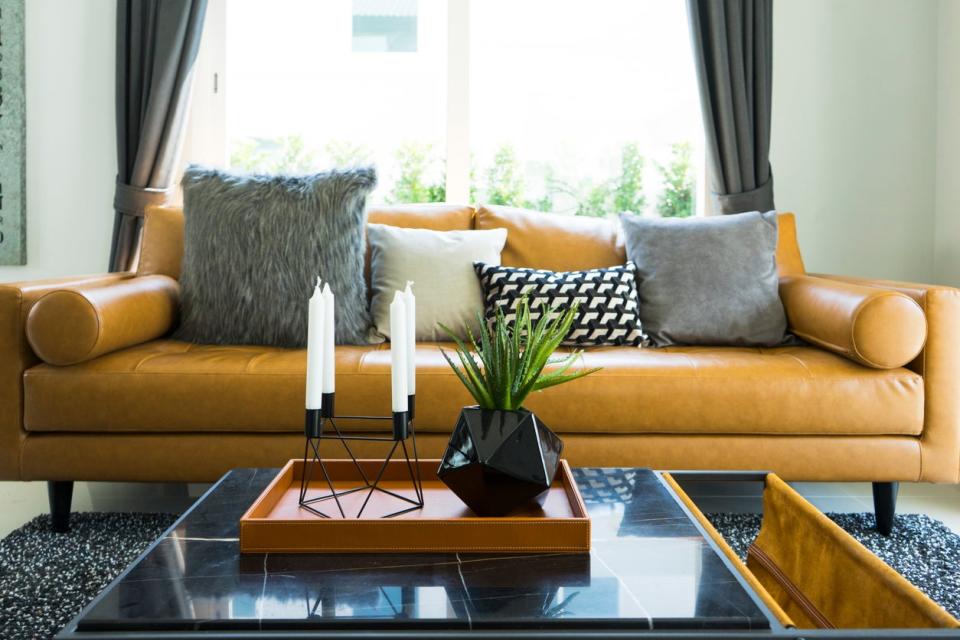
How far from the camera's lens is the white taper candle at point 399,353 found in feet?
4.16

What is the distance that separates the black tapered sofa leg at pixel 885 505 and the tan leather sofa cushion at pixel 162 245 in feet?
8.01

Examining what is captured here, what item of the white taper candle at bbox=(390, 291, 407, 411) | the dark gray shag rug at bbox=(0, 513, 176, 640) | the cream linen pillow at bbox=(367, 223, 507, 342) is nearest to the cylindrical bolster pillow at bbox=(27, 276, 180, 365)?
the dark gray shag rug at bbox=(0, 513, 176, 640)

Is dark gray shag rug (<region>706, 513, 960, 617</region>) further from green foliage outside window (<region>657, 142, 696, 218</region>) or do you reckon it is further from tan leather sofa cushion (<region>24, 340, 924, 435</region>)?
green foliage outside window (<region>657, 142, 696, 218</region>)

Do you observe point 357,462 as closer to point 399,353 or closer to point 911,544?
point 399,353

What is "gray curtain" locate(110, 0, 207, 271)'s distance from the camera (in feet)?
11.5

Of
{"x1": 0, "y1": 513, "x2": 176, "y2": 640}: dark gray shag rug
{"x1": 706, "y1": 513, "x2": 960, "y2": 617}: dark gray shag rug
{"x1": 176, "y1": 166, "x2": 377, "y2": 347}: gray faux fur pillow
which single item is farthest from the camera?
{"x1": 176, "y1": 166, "x2": 377, "y2": 347}: gray faux fur pillow

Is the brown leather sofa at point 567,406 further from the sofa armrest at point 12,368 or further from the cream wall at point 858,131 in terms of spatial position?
the cream wall at point 858,131

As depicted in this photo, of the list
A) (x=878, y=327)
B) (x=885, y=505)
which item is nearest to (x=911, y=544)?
(x=885, y=505)

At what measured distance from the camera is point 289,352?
2607 mm

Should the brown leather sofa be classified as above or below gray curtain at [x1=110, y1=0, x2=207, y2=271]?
below

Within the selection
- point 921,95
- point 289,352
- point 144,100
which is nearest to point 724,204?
point 921,95

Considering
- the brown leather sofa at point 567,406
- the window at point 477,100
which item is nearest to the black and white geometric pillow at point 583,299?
the brown leather sofa at point 567,406

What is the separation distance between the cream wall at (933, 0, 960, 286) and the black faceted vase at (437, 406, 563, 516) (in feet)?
9.67

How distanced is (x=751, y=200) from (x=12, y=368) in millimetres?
2815
